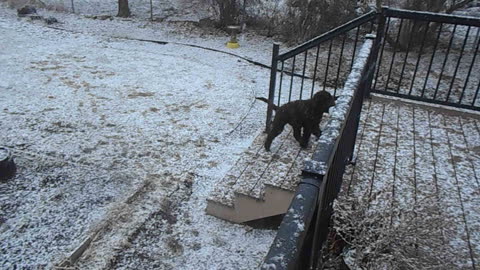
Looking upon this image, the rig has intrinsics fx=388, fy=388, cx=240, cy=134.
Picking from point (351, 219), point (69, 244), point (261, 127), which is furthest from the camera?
point (261, 127)

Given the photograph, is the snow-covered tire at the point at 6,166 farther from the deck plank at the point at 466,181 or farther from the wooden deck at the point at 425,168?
the deck plank at the point at 466,181

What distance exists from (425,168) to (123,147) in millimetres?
3416

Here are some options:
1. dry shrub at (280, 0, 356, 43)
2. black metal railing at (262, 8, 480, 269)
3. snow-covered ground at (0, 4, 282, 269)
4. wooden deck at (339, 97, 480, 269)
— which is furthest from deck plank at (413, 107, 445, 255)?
dry shrub at (280, 0, 356, 43)

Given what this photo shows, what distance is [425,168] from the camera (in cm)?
316

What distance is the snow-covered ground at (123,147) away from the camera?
10.9ft

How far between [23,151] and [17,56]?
424cm

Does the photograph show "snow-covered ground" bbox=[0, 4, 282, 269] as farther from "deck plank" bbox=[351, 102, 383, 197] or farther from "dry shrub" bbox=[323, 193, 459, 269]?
"dry shrub" bbox=[323, 193, 459, 269]

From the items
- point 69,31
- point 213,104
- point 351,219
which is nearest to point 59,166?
point 213,104

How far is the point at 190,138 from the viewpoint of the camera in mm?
5156

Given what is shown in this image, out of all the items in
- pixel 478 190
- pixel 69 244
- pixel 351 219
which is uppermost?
pixel 351 219

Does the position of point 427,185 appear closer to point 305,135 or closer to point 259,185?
point 305,135

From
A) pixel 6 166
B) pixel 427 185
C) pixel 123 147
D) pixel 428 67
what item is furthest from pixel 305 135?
pixel 428 67

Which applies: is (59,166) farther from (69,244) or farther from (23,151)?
(69,244)

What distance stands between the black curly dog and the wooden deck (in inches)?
17.3
